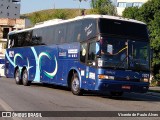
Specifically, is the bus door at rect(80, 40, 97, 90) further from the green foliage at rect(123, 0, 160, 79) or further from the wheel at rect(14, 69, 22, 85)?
the green foliage at rect(123, 0, 160, 79)

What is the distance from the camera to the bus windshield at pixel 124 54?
18.4m

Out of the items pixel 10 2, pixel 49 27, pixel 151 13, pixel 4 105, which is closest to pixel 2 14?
pixel 10 2

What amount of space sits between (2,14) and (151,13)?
98345 mm

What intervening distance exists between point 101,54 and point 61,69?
453 cm

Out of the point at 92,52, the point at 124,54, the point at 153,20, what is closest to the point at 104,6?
the point at 153,20

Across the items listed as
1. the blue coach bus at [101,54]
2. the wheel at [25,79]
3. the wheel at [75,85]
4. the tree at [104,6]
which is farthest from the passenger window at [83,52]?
the tree at [104,6]

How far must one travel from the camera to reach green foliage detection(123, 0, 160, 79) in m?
45.5

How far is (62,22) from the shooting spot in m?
23.1

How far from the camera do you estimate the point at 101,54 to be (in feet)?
60.1

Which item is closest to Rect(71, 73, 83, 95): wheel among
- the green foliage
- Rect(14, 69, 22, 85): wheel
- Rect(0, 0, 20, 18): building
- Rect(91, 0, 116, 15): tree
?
Rect(14, 69, 22, 85): wheel

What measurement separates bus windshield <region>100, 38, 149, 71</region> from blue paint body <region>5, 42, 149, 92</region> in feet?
0.96

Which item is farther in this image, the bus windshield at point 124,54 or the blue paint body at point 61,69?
the blue paint body at point 61,69

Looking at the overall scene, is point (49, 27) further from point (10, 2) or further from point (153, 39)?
point (10, 2)

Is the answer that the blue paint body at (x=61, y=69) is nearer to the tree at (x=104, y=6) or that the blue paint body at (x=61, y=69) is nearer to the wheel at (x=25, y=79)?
the wheel at (x=25, y=79)
